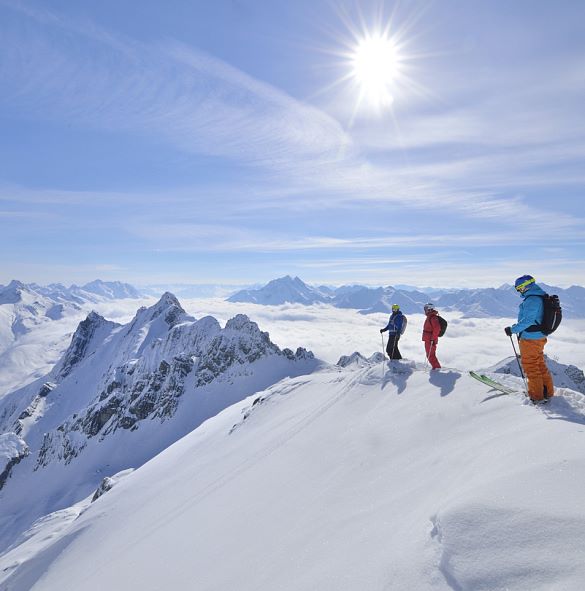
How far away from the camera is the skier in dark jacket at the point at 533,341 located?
8.66m

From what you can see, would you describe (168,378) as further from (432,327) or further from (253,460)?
(432,327)

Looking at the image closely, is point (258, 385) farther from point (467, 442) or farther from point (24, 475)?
point (467, 442)

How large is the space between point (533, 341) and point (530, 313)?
0.66 meters

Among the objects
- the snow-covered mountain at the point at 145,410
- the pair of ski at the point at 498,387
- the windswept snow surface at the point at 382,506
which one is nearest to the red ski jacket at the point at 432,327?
the windswept snow surface at the point at 382,506

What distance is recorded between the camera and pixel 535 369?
28.9 feet

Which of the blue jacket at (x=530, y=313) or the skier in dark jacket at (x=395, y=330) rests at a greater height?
the blue jacket at (x=530, y=313)

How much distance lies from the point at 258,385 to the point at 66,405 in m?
98.9

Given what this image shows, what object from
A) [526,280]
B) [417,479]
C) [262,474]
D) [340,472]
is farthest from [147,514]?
[526,280]

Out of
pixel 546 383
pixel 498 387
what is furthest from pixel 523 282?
pixel 498 387

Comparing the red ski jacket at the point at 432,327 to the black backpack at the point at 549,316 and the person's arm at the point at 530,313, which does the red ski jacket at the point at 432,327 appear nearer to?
the person's arm at the point at 530,313

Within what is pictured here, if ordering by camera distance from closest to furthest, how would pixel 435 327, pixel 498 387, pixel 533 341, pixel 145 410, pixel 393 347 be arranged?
pixel 533 341 < pixel 498 387 < pixel 435 327 < pixel 393 347 < pixel 145 410

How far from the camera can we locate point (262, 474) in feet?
38.7

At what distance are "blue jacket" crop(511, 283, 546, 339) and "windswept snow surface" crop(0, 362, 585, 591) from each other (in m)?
1.47

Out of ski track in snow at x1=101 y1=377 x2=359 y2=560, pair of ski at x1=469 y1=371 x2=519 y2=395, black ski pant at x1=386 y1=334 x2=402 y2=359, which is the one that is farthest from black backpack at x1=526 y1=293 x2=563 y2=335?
ski track in snow at x1=101 y1=377 x2=359 y2=560
